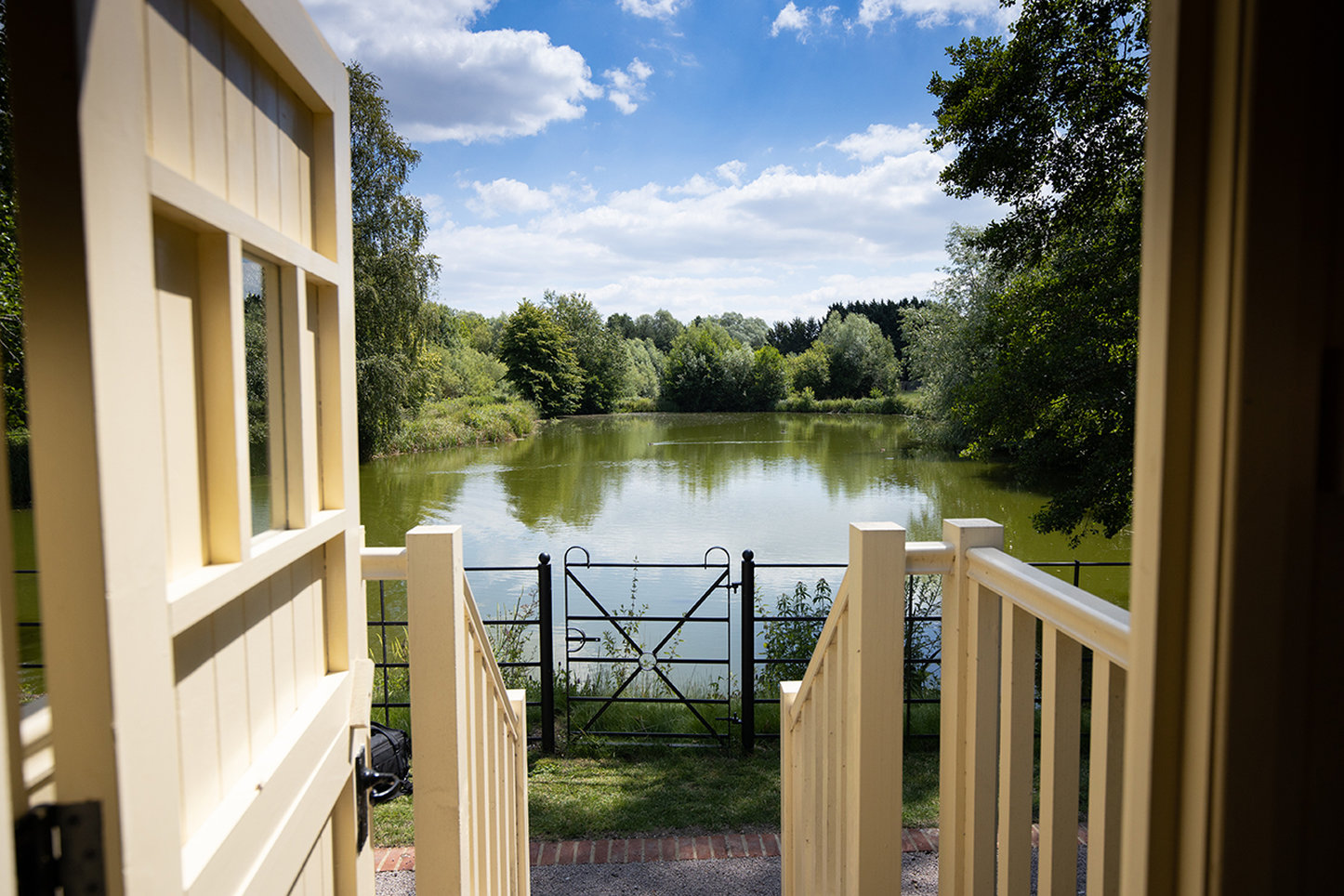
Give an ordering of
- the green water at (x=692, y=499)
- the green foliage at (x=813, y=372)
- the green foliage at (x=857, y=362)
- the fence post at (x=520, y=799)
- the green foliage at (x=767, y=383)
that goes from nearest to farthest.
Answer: the fence post at (x=520, y=799), the green water at (x=692, y=499), the green foliage at (x=857, y=362), the green foliage at (x=813, y=372), the green foliage at (x=767, y=383)

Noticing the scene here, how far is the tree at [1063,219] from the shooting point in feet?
18.7

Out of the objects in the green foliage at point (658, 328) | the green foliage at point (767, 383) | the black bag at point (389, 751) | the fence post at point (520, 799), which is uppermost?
the green foliage at point (658, 328)

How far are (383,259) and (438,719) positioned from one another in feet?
51.1

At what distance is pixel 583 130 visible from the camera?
22.7m

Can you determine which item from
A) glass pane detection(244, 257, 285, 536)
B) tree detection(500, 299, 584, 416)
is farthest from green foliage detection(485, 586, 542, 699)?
tree detection(500, 299, 584, 416)

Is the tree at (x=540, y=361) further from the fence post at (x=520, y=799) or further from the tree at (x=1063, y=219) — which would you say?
the fence post at (x=520, y=799)

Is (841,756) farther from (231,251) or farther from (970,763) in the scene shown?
(231,251)

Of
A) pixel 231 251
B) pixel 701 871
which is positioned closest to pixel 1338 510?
pixel 231 251

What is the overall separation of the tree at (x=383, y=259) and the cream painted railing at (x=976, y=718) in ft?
49.1

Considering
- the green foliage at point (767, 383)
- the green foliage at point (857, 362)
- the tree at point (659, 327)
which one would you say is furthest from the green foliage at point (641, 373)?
the green foliage at point (857, 362)

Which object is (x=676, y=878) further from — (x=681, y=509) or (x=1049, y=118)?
(x=681, y=509)

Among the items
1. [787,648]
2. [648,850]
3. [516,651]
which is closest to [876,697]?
[648,850]

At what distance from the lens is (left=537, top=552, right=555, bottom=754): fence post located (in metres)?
4.12

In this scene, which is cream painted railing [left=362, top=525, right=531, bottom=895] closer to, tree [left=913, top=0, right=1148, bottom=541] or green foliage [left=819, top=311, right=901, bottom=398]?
tree [left=913, top=0, right=1148, bottom=541]
